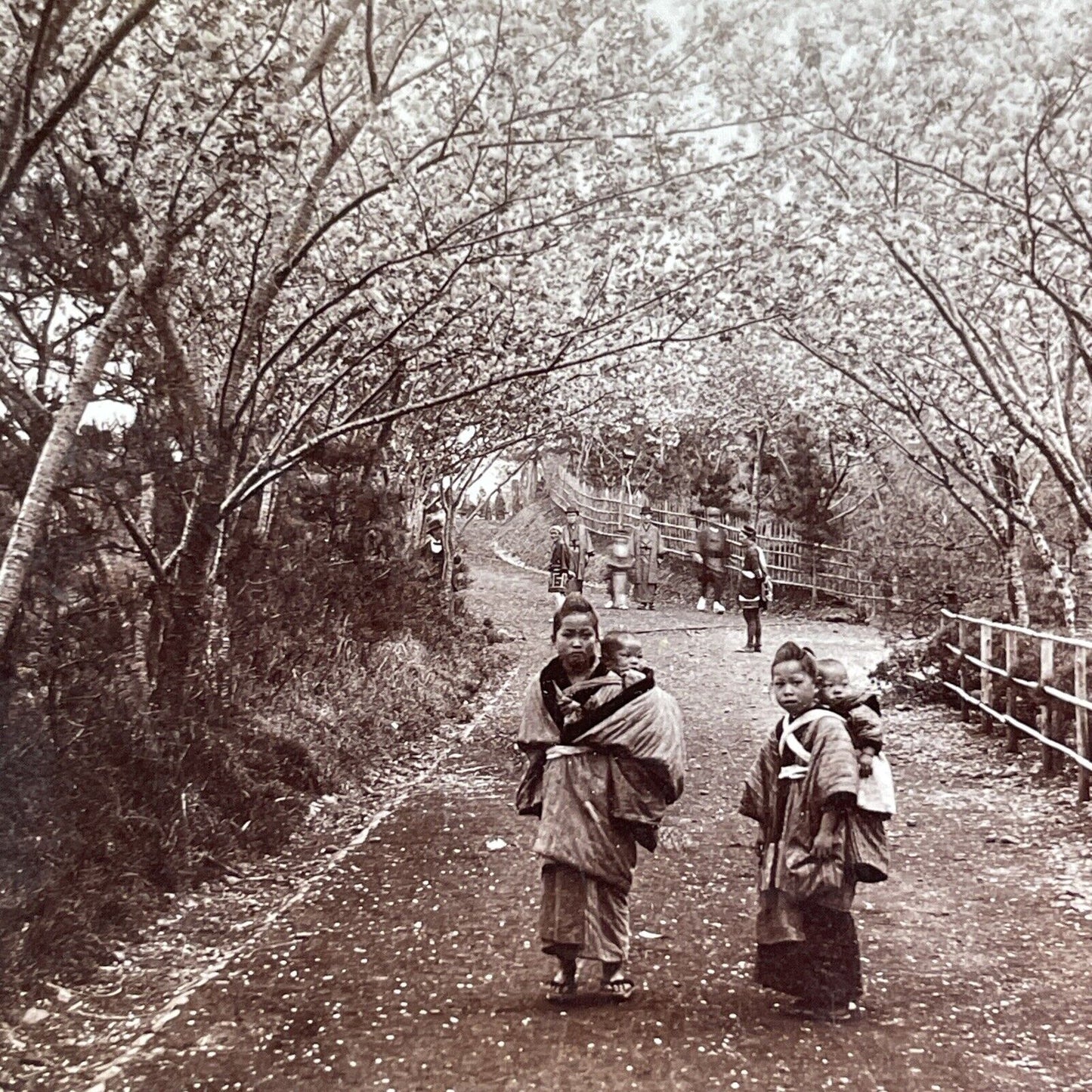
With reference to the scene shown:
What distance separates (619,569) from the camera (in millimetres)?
12875

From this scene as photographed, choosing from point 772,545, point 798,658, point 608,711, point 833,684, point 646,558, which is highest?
point 772,545

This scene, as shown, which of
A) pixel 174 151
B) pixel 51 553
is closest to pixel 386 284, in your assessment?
pixel 174 151

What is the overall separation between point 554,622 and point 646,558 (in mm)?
5386

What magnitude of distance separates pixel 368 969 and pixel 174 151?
166 inches

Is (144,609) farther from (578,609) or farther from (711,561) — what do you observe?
(711,561)

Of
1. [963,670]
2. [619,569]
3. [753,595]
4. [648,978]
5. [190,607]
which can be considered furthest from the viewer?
[619,569]

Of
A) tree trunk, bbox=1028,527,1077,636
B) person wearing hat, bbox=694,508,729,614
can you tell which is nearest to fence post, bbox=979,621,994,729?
tree trunk, bbox=1028,527,1077,636

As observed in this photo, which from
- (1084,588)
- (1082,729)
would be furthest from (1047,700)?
(1084,588)

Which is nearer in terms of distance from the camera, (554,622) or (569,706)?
(569,706)

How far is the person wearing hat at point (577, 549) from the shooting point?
1246cm

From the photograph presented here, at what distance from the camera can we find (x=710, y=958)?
5133mm

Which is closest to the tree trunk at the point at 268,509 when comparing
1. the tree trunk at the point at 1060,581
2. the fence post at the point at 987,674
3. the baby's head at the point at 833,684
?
the baby's head at the point at 833,684

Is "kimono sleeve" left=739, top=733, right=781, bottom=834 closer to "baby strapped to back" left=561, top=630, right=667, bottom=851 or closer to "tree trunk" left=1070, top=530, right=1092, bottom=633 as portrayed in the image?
"baby strapped to back" left=561, top=630, right=667, bottom=851

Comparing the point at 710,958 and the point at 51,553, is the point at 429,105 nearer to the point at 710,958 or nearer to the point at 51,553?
the point at 51,553
